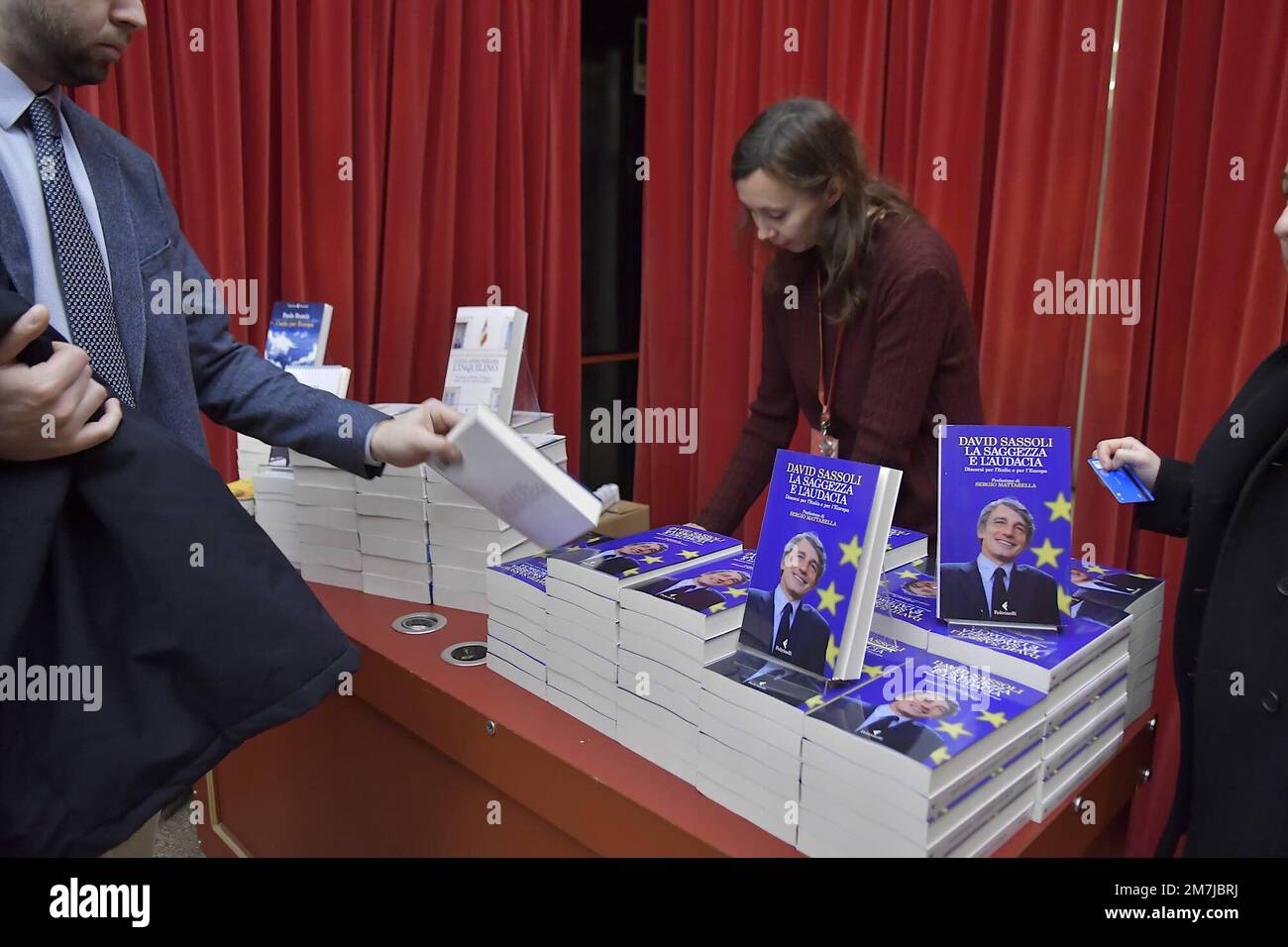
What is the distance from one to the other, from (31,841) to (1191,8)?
242cm

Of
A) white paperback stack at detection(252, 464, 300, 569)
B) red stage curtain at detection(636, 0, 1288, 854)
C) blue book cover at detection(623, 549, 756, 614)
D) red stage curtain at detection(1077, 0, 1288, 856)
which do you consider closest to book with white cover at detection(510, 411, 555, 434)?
white paperback stack at detection(252, 464, 300, 569)

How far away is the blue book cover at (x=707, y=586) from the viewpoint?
3.53ft

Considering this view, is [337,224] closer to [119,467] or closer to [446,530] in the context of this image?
[446,530]

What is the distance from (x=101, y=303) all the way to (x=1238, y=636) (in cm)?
139

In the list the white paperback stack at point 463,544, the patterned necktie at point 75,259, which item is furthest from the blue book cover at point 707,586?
the patterned necktie at point 75,259

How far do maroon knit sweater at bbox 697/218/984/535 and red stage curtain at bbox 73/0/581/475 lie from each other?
1.31 meters


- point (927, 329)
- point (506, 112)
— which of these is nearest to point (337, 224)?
point (506, 112)

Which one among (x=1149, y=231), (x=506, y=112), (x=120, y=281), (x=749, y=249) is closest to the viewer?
(x=120, y=281)

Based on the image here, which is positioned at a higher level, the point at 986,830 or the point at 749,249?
the point at 749,249

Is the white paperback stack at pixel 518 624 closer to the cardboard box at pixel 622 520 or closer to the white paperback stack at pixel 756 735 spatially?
the white paperback stack at pixel 756 735

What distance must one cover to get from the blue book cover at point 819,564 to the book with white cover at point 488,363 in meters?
0.88

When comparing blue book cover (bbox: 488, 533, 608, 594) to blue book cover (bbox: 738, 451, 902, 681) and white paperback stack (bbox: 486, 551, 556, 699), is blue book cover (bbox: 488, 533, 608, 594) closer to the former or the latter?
white paperback stack (bbox: 486, 551, 556, 699)

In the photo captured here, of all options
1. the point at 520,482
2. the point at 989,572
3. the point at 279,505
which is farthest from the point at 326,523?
the point at 989,572
